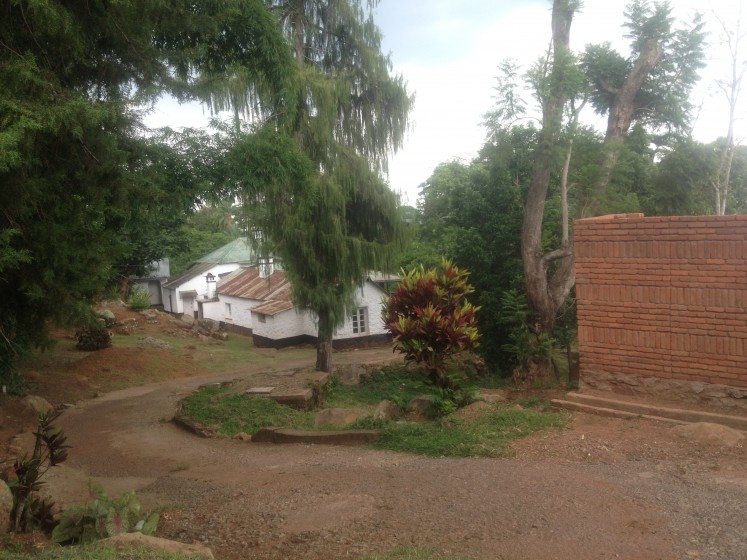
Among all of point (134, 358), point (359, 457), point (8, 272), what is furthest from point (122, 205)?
point (134, 358)

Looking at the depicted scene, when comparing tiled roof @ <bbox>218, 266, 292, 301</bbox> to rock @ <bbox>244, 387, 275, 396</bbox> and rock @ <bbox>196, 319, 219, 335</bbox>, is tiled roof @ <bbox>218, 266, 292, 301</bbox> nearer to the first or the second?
rock @ <bbox>196, 319, 219, 335</bbox>

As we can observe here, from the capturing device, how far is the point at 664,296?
8.66 m

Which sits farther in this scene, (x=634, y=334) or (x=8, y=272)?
(x=634, y=334)

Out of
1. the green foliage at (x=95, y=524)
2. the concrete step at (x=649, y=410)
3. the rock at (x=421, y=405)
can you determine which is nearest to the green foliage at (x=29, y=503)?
→ the green foliage at (x=95, y=524)

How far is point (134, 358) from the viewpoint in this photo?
905 inches

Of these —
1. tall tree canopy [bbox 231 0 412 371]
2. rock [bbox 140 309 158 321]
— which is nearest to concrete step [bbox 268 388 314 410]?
tall tree canopy [bbox 231 0 412 371]

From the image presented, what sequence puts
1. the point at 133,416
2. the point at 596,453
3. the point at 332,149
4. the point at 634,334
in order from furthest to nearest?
the point at 332,149, the point at 133,416, the point at 634,334, the point at 596,453

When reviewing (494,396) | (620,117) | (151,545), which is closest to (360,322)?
(620,117)

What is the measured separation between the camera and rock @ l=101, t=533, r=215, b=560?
186 inches

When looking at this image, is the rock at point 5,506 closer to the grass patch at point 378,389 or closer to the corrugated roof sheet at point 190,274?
the grass patch at point 378,389

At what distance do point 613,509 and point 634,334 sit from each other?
12.1 ft

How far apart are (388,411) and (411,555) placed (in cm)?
525

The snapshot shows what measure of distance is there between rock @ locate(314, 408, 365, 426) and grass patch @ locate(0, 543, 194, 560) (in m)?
5.90

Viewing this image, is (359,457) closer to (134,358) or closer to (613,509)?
(613,509)
